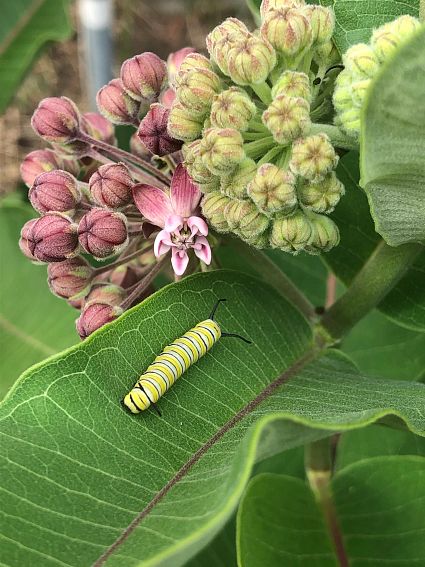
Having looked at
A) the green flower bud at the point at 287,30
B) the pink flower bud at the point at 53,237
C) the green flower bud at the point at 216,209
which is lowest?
the green flower bud at the point at 216,209

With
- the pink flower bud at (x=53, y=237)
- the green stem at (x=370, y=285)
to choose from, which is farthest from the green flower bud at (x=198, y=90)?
the green stem at (x=370, y=285)

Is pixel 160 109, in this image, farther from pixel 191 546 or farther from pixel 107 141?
pixel 191 546

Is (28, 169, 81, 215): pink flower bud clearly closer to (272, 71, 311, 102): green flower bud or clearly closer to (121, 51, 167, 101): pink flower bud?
(121, 51, 167, 101): pink flower bud

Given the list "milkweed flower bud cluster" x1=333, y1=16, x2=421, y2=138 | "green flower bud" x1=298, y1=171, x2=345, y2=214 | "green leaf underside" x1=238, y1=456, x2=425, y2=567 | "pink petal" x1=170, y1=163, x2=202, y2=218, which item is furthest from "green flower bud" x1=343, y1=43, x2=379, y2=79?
"green leaf underside" x1=238, y1=456, x2=425, y2=567

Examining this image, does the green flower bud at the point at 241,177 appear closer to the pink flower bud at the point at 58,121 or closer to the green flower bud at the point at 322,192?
the green flower bud at the point at 322,192

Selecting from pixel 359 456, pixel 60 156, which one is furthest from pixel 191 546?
pixel 359 456

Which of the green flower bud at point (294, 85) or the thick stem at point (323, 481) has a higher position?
the green flower bud at point (294, 85)
